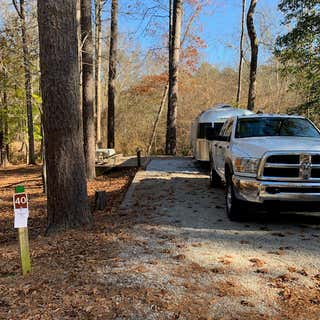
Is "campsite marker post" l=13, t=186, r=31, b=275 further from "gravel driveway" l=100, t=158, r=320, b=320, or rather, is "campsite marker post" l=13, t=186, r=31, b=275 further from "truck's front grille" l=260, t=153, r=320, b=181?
"truck's front grille" l=260, t=153, r=320, b=181

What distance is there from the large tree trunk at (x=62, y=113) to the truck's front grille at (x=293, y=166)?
121 inches

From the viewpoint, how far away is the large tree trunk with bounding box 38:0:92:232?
5.95 meters

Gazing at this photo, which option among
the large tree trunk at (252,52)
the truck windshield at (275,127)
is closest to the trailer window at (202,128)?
the large tree trunk at (252,52)

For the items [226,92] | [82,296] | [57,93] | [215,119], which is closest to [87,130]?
[215,119]

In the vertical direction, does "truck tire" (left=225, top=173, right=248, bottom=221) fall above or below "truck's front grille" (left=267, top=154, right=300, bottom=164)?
below

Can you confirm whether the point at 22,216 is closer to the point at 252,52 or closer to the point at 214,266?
the point at 214,266

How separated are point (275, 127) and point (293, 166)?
195cm

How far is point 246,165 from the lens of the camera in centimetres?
623

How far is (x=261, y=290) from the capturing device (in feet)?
12.4

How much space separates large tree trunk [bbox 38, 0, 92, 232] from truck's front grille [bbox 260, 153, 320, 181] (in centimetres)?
308

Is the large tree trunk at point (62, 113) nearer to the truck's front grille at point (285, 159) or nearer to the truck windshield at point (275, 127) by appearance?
the truck's front grille at point (285, 159)

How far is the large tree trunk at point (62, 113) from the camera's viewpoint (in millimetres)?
5949

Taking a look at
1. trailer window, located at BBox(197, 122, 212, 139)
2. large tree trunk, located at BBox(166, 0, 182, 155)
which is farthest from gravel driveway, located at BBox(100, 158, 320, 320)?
large tree trunk, located at BBox(166, 0, 182, 155)

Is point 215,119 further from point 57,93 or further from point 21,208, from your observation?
point 21,208
